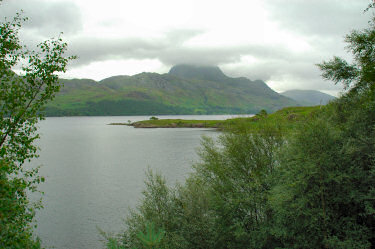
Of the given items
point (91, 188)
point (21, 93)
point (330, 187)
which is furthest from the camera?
point (91, 188)

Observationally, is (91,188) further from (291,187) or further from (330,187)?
(330,187)

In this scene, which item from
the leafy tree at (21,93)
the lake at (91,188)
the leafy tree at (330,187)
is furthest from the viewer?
the lake at (91,188)

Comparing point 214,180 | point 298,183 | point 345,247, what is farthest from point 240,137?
point 345,247

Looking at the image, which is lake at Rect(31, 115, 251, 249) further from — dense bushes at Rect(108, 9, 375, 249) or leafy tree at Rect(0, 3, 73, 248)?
leafy tree at Rect(0, 3, 73, 248)

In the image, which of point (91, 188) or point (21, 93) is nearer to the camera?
point (21, 93)

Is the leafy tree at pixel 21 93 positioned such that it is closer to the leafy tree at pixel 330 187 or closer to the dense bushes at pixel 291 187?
the dense bushes at pixel 291 187

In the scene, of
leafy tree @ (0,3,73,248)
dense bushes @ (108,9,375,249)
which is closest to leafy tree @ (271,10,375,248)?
dense bushes @ (108,9,375,249)

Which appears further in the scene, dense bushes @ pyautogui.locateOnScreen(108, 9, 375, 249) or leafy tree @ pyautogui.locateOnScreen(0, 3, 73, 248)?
dense bushes @ pyautogui.locateOnScreen(108, 9, 375, 249)

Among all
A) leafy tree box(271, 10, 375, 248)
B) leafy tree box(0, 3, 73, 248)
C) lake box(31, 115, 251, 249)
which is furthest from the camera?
lake box(31, 115, 251, 249)

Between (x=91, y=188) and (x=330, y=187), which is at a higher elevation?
(x=330, y=187)

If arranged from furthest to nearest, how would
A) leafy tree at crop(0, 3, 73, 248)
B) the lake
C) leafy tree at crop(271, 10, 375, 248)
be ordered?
the lake < leafy tree at crop(271, 10, 375, 248) < leafy tree at crop(0, 3, 73, 248)

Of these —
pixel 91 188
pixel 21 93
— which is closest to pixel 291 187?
pixel 21 93

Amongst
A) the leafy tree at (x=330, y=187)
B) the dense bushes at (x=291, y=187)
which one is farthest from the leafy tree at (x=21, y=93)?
the leafy tree at (x=330, y=187)

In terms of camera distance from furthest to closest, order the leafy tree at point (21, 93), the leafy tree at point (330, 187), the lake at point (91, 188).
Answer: the lake at point (91, 188) → the leafy tree at point (330, 187) → the leafy tree at point (21, 93)
